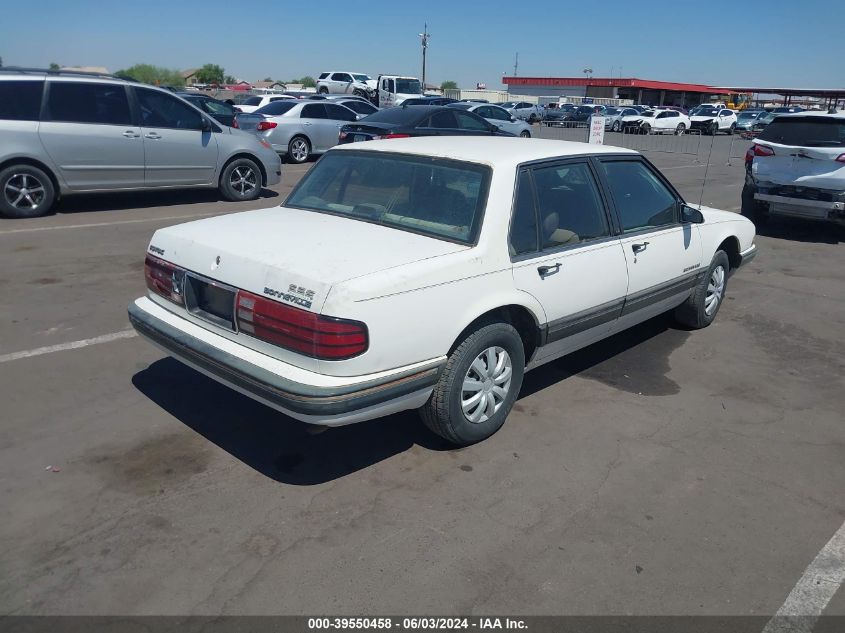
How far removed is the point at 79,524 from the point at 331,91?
40385 millimetres

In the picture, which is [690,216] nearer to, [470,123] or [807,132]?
[807,132]

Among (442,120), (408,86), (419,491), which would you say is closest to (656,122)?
(408,86)

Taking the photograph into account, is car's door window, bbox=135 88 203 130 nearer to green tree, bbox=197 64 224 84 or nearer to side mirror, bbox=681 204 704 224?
side mirror, bbox=681 204 704 224

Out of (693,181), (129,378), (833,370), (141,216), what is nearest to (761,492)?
(833,370)

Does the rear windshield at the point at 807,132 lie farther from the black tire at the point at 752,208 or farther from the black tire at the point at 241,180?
the black tire at the point at 241,180

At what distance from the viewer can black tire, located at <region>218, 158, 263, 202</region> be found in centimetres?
1161

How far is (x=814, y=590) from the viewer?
10.4 feet

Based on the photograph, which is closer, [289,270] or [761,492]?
[289,270]

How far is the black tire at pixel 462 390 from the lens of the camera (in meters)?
3.89

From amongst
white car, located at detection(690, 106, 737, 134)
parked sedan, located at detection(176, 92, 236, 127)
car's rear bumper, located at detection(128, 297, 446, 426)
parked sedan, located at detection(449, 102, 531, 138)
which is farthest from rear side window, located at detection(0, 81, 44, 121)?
white car, located at detection(690, 106, 737, 134)

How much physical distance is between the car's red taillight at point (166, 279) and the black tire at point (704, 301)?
4154 mm

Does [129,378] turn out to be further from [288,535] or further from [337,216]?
[288,535]

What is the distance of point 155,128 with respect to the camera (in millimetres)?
10500

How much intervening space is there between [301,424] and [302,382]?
42.9 inches
